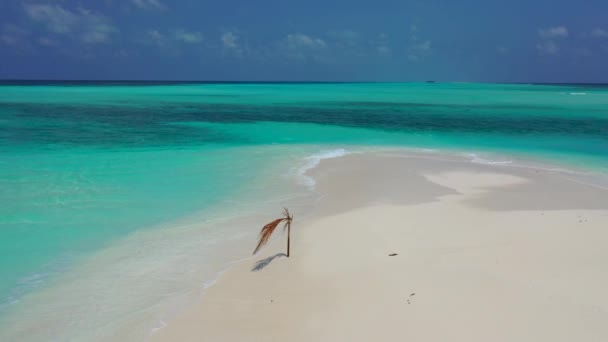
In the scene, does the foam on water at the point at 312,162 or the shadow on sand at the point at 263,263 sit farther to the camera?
the foam on water at the point at 312,162

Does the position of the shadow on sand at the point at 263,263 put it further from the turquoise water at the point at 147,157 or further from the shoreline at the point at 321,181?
the turquoise water at the point at 147,157

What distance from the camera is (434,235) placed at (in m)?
7.28

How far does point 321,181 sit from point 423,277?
611cm

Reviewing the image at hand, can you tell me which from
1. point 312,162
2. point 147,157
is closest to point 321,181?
point 312,162

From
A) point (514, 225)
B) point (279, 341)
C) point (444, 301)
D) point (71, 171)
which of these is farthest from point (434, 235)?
point (71, 171)

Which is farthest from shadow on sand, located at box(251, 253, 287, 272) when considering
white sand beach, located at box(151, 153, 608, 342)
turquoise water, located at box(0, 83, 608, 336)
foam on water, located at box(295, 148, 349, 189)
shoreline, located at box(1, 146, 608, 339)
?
foam on water, located at box(295, 148, 349, 189)

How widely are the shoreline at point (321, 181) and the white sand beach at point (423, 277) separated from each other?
0.08 meters

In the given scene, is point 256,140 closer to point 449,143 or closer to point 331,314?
point 449,143

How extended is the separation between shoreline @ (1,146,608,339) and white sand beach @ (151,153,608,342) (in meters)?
0.08

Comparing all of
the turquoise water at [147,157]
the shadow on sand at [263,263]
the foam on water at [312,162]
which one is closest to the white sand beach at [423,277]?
the shadow on sand at [263,263]

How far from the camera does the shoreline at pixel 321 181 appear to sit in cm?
503

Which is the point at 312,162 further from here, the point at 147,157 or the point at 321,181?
the point at 147,157

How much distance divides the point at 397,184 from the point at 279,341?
7264 mm

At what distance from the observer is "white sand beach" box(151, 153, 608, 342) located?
4598 millimetres
